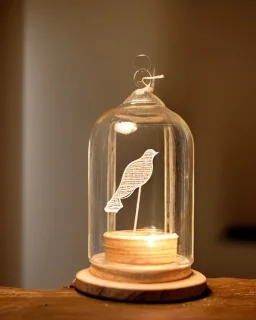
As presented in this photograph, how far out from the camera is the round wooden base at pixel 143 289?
2.52ft

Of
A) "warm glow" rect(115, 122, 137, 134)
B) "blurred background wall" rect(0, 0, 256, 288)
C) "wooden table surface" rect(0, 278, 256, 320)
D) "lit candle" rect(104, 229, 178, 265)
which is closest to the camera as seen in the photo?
"wooden table surface" rect(0, 278, 256, 320)

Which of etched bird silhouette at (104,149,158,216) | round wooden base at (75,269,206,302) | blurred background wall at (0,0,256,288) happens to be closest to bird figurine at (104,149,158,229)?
etched bird silhouette at (104,149,158,216)

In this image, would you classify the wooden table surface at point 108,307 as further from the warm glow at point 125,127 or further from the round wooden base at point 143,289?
the warm glow at point 125,127

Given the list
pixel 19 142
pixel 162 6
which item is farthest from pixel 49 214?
pixel 162 6

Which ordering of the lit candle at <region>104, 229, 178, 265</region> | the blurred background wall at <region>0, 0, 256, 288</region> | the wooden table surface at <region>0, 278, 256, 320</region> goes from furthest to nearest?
the blurred background wall at <region>0, 0, 256, 288</region> → the lit candle at <region>104, 229, 178, 265</region> → the wooden table surface at <region>0, 278, 256, 320</region>

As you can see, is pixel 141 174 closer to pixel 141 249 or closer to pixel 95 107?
pixel 141 249

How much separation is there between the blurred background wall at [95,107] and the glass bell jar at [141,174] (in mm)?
175

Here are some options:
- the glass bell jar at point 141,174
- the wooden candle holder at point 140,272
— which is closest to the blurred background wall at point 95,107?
the glass bell jar at point 141,174

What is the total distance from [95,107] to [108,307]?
0.56 m

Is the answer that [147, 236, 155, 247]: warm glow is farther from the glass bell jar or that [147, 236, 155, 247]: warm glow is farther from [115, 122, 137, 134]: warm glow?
[115, 122, 137, 134]: warm glow

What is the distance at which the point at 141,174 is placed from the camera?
916mm

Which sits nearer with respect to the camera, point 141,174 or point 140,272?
point 140,272

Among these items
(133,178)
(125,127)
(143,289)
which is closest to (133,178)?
(133,178)

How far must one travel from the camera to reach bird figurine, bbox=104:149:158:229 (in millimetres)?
915
